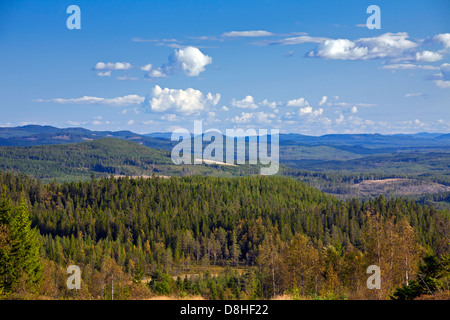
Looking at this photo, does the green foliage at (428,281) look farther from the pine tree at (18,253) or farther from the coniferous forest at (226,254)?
the pine tree at (18,253)

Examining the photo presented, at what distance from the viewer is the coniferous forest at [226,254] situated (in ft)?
176

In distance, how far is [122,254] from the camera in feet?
486

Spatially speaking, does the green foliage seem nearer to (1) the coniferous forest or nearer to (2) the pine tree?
(1) the coniferous forest

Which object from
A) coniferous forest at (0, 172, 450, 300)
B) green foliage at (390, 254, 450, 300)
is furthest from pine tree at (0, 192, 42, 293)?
green foliage at (390, 254, 450, 300)

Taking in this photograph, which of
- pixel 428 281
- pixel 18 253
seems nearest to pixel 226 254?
pixel 18 253

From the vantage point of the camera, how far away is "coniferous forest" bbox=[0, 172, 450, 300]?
→ 53594mm

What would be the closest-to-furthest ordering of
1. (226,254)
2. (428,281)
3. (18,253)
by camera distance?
1. (428,281)
2. (18,253)
3. (226,254)

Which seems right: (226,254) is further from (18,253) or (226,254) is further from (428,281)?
(428,281)

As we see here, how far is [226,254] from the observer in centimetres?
17450

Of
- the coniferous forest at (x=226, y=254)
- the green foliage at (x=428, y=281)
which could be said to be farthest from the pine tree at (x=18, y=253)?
the green foliage at (x=428, y=281)
